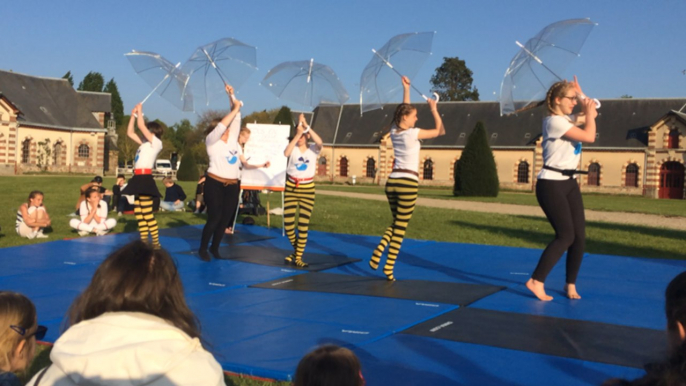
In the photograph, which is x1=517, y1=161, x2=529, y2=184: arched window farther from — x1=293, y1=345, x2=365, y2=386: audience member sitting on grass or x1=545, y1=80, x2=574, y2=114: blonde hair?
x1=293, y1=345, x2=365, y2=386: audience member sitting on grass

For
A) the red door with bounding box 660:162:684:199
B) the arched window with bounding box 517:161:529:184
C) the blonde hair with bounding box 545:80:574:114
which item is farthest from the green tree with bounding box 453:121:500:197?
the blonde hair with bounding box 545:80:574:114

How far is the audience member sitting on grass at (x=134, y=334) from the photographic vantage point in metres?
2.12

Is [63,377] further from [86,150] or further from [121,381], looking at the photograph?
[86,150]

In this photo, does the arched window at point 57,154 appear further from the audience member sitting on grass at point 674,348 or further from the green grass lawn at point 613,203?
the audience member sitting on grass at point 674,348

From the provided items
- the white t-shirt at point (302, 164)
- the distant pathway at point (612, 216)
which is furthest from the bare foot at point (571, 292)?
the distant pathway at point (612, 216)

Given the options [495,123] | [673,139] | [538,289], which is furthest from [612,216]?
[495,123]

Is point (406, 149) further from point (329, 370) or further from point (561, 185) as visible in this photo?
point (329, 370)

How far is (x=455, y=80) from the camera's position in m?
89.1

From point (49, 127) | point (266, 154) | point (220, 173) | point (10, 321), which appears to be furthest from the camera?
point (49, 127)

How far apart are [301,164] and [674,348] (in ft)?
23.4

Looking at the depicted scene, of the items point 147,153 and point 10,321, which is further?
point 147,153

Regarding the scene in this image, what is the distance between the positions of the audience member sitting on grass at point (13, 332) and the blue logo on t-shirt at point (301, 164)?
6332 mm

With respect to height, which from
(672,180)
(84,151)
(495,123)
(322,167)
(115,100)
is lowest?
(672,180)

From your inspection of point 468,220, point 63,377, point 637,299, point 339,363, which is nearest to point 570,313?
point 637,299
